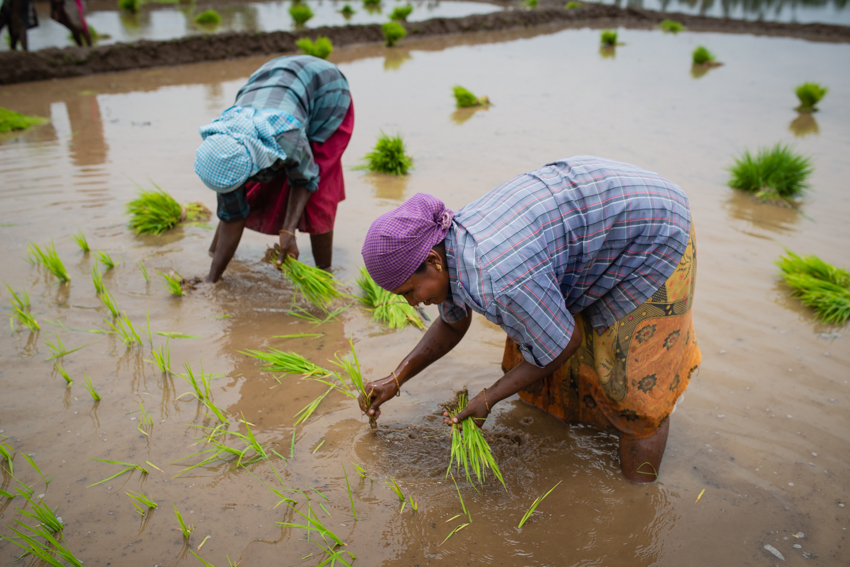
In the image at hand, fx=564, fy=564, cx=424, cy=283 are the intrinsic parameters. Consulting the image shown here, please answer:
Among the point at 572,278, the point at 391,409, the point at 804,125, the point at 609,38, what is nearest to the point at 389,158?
the point at 391,409

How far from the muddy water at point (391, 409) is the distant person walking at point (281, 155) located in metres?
0.44

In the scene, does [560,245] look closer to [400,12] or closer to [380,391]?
[380,391]

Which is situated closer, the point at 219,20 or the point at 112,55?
the point at 112,55

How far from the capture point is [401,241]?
1556 mm

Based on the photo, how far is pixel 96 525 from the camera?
6.21 feet

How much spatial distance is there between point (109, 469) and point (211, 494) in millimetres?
417

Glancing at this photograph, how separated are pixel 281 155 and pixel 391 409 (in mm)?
1329

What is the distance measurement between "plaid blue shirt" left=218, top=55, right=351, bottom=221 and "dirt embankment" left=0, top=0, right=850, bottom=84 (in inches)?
283

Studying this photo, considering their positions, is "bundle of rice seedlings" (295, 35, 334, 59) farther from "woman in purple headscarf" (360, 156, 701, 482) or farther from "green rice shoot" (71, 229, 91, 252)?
"woman in purple headscarf" (360, 156, 701, 482)

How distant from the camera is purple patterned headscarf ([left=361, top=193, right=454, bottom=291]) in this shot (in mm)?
1557

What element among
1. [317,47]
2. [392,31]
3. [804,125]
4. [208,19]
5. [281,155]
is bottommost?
[804,125]

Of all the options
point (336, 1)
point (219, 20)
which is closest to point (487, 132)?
point (219, 20)

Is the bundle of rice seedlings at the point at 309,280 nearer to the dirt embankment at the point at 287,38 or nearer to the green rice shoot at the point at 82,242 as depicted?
the green rice shoot at the point at 82,242

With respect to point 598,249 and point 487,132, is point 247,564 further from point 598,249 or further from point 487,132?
point 487,132
